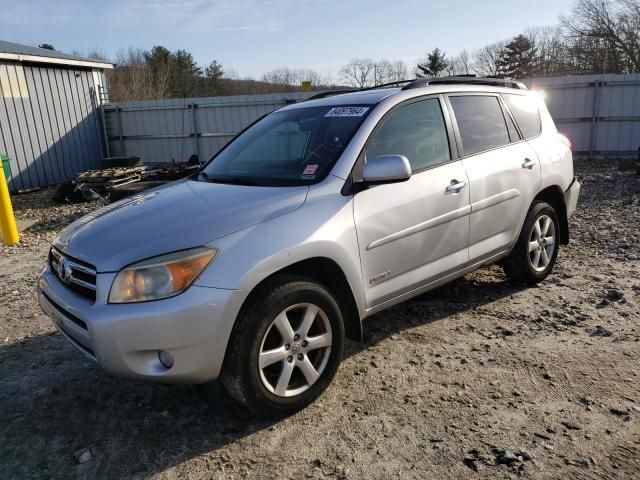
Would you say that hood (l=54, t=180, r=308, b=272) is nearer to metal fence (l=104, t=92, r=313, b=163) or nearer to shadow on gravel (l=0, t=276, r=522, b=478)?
shadow on gravel (l=0, t=276, r=522, b=478)

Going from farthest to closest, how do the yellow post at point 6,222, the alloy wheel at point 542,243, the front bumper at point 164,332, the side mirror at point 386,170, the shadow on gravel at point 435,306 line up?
the yellow post at point 6,222 → the alloy wheel at point 542,243 → the shadow on gravel at point 435,306 → the side mirror at point 386,170 → the front bumper at point 164,332

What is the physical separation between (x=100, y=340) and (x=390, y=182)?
70.2 inches

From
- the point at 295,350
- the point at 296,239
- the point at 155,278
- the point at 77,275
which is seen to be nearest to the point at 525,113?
the point at 296,239

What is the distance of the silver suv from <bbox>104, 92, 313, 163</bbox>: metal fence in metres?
10.9

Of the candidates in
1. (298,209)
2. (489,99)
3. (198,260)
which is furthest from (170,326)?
(489,99)

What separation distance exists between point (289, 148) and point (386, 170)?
0.88 metres

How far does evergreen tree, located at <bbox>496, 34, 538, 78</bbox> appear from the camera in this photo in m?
47.8

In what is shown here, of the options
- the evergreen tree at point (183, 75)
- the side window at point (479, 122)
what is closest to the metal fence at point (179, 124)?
the side window at point (479, 122)

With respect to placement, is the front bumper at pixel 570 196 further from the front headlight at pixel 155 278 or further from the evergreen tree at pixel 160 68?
the evergreen tree at pixel 160 68

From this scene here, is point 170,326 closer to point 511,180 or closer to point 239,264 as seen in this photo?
point 239,264

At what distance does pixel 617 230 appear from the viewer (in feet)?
21.3

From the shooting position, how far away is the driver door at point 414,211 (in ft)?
10.0

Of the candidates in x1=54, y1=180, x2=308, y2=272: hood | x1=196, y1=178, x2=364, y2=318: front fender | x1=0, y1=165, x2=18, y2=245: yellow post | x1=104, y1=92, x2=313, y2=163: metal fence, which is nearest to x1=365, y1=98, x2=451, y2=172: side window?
x1=196, y1=178, x2=364, y2=318: front fender

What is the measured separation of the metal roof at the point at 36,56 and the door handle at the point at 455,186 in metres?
12.3
